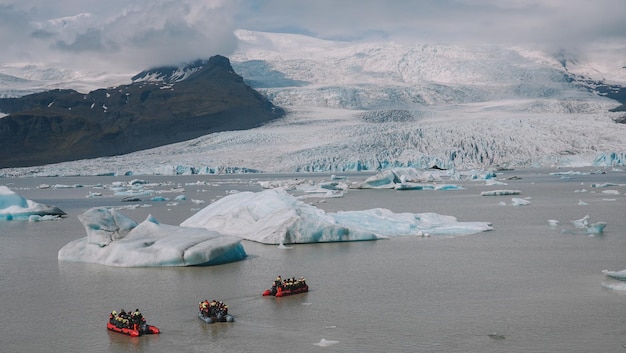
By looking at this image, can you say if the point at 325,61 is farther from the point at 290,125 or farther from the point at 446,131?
the point at 446,131

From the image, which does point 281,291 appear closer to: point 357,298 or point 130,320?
point 357,298

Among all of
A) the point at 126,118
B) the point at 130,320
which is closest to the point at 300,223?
the point at 130,320

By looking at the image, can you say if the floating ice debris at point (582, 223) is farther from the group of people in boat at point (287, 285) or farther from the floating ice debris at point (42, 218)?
the floating ice debris at point (42, 218)

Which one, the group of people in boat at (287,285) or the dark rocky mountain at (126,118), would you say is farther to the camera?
the dark rocky mountain at (126,118)

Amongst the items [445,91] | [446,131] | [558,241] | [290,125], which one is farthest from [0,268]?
[445,91]

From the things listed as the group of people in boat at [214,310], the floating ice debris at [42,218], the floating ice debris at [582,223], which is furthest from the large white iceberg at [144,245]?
the floating ice debris at [42,218]

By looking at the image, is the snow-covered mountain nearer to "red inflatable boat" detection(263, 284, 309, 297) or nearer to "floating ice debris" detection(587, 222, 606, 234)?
"floating ice debris" detection(587, 222, 606, 234)

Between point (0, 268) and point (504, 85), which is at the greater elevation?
point (504, 85)
